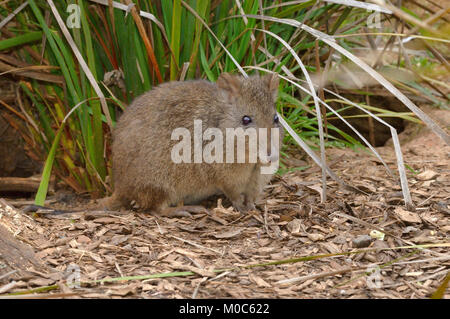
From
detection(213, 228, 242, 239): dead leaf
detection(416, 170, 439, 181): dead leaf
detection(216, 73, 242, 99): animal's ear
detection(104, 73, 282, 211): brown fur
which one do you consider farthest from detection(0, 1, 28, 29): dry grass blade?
detection(416, 170, 439, 181): dead leaf

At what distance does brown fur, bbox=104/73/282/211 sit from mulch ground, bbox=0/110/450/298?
0.22 metres

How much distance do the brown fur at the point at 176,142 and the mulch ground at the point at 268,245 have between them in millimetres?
222

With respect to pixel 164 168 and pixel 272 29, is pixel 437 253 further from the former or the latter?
pixel 272 29

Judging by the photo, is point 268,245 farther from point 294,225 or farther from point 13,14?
point 13,14

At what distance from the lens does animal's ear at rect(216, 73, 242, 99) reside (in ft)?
12.6

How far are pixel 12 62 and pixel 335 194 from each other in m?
2.99

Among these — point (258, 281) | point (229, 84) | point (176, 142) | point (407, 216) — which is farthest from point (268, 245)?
point (229, 84)

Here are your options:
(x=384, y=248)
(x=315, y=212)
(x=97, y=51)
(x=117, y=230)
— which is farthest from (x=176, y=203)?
(x=384, y=248)

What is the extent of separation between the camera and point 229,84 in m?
3.89

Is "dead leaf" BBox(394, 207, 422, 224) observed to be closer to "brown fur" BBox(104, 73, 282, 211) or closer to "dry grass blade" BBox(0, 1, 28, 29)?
"brown fur" BBox(104, 73, 282, 211)

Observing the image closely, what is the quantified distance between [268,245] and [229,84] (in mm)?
1262

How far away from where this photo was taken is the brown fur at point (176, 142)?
12.9 feet

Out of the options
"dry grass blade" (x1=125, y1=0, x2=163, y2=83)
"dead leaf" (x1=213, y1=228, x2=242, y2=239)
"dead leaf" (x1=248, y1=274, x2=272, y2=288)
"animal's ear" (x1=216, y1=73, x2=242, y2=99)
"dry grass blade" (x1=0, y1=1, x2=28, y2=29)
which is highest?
"dry grass blade" (x1=0, y1=1, x2=28, y2=29)

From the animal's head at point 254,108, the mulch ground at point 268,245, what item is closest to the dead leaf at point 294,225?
the mulch ground at point 268,245
